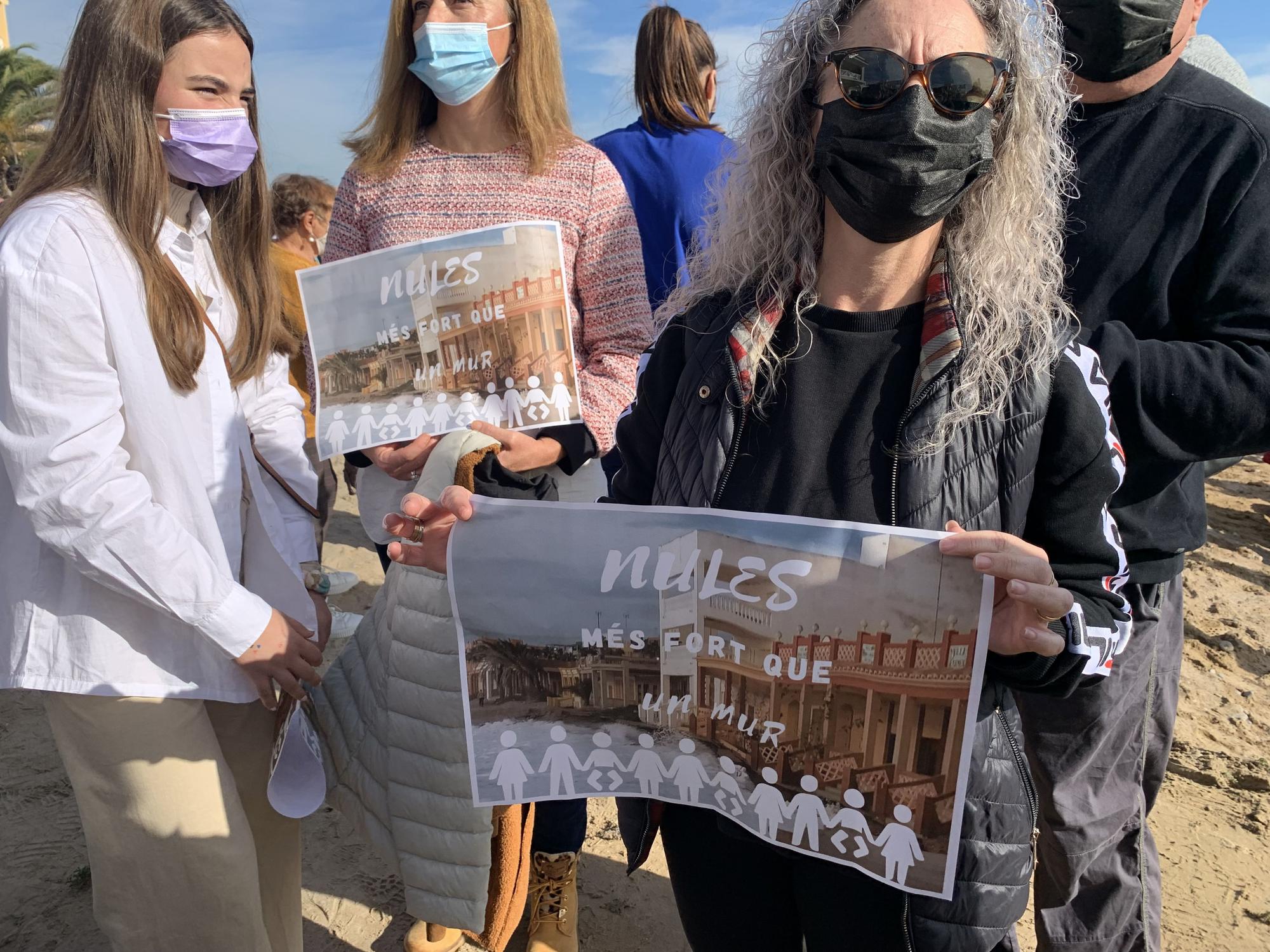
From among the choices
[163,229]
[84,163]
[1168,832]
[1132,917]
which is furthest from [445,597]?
[1168,832]

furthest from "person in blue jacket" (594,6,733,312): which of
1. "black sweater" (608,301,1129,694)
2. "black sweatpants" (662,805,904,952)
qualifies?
"black sweatpants" (662,805,904,952)

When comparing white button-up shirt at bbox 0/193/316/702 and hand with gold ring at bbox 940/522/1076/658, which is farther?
white button-up shirt at bbox 0/193/316/702

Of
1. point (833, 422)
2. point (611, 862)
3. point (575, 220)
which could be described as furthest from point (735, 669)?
point (611, 862)

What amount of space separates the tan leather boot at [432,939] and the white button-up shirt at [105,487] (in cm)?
133

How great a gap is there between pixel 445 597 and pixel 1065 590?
1.20 metres

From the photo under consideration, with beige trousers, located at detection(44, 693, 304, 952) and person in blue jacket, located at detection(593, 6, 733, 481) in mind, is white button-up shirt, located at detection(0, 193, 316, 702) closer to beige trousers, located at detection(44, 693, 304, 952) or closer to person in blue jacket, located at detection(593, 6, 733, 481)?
beige trousers, located at detection(44, 693, 304, 952)

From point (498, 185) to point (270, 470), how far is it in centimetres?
93

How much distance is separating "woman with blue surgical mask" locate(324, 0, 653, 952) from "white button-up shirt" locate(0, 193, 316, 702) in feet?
1.64

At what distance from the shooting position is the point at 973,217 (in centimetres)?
156

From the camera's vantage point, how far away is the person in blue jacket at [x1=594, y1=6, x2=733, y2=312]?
332 cm

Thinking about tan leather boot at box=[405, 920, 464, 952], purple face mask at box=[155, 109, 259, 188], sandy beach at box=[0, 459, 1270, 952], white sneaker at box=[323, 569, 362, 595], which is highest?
purple face mask at box=[155, 109, 259, 188]

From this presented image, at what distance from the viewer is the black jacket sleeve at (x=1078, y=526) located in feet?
4.48

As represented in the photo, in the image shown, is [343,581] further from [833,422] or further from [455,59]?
[833,422]

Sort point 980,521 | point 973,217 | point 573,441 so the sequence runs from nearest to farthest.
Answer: point 980,521
point 973,217
point 573,441
